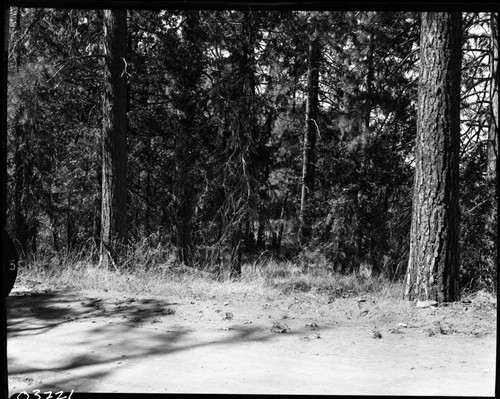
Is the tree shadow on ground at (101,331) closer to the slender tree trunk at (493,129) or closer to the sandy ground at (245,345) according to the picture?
the sandy ground at (245,345)

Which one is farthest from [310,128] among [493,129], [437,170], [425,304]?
[425,304]

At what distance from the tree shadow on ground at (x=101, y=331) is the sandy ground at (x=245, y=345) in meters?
0.01

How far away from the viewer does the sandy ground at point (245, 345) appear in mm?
4914

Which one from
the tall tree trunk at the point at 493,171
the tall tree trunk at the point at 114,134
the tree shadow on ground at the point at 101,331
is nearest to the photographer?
the tree shadow on ground at the point at 101,331

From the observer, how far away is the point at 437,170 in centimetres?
750

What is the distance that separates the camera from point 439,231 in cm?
745

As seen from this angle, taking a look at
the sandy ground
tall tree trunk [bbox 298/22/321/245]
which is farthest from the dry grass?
tall tree trunk [bbox 298/22/321/245]

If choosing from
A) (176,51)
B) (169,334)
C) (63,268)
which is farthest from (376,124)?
(169,334)

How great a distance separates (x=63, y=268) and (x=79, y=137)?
8.58m

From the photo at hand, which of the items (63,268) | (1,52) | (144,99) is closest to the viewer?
(1,52)

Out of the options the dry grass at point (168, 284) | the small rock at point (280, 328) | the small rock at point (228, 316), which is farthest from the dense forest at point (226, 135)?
the small rock at point (280, 328)

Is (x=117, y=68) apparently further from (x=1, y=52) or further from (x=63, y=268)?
(x=1, y=52)

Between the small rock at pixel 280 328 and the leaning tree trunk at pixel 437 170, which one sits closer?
Answer: the small rock at pixel 280 328

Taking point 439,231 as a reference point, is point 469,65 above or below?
above
